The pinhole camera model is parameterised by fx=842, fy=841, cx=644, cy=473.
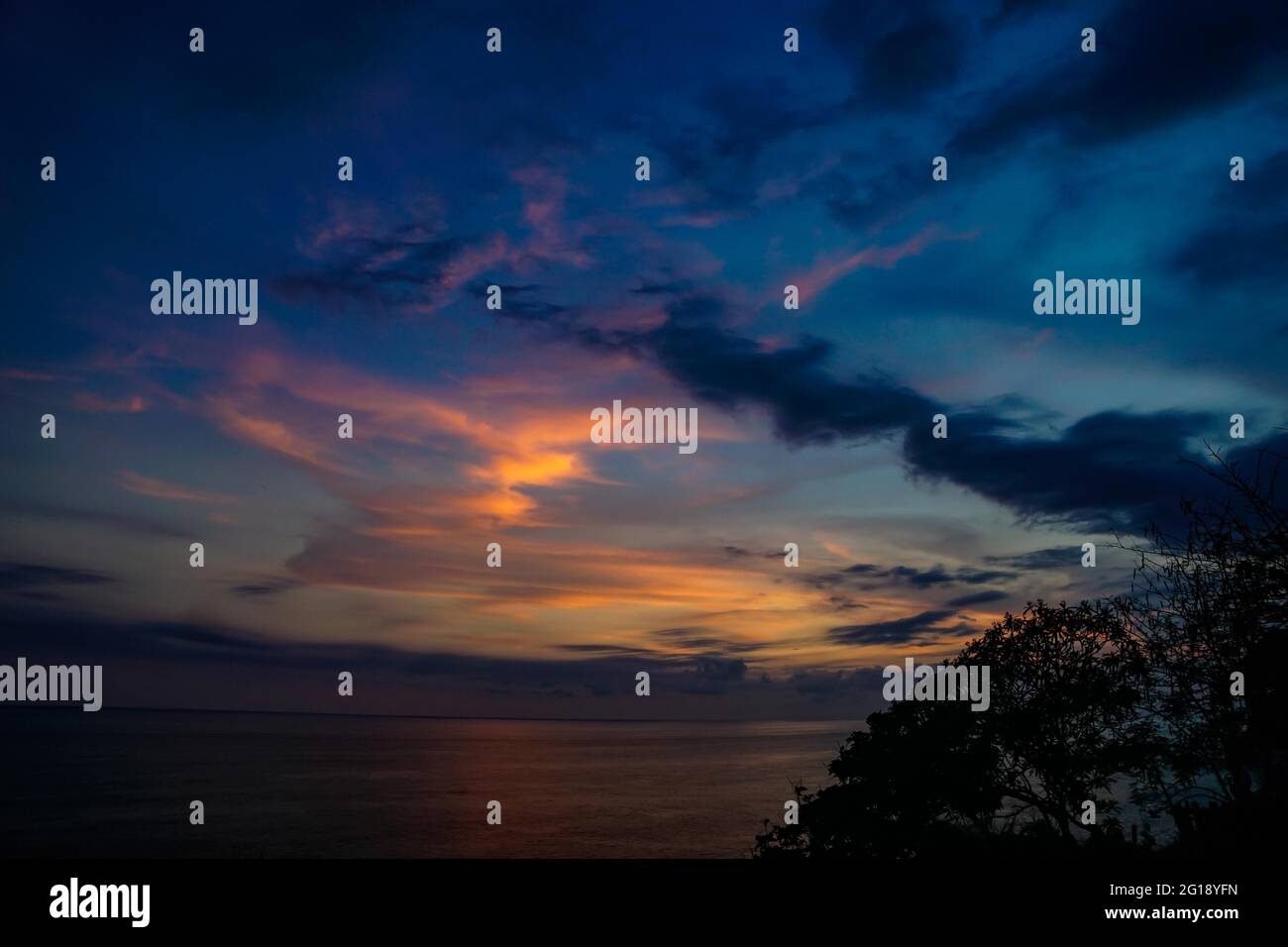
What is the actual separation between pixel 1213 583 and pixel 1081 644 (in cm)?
1287

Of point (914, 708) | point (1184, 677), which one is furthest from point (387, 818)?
point (1184, 677)

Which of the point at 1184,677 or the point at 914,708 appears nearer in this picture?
the point at 1184,677

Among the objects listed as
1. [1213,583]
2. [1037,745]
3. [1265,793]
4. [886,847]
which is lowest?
[886,847]
